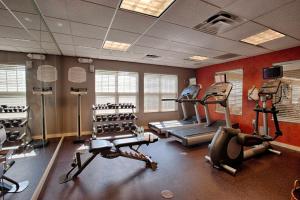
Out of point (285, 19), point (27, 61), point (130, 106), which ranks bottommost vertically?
point (130, 106)

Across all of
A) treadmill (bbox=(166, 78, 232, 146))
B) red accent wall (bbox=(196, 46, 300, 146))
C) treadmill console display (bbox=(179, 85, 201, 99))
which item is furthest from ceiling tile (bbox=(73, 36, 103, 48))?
red accent wall (bbox=(196, 46, 300, 146))

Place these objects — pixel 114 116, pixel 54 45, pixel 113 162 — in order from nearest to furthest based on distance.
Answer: pixel 113 162 → pixel 54 45 → pixel 114 116

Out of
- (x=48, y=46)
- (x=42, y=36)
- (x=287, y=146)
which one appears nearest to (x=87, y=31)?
(x=42, y=36)

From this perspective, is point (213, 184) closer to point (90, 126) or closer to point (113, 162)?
point (113, 162)

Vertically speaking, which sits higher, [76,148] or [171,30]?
[171,30]

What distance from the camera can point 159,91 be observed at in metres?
6.15

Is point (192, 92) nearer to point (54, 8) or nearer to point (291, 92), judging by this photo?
point (291, 92)

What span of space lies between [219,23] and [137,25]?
1.31m

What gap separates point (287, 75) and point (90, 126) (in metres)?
5.73

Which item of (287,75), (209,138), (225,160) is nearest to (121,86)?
(209,138)

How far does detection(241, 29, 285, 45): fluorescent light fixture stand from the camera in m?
2.81

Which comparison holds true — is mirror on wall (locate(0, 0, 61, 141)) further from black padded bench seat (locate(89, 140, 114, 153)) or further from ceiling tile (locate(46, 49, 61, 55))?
black padded bench seat (locate(89, 140, 114, 153))

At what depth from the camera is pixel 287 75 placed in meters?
3.76

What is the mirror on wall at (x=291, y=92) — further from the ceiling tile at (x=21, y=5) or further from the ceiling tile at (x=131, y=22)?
the ceiling tile at (x=21, y=5)
